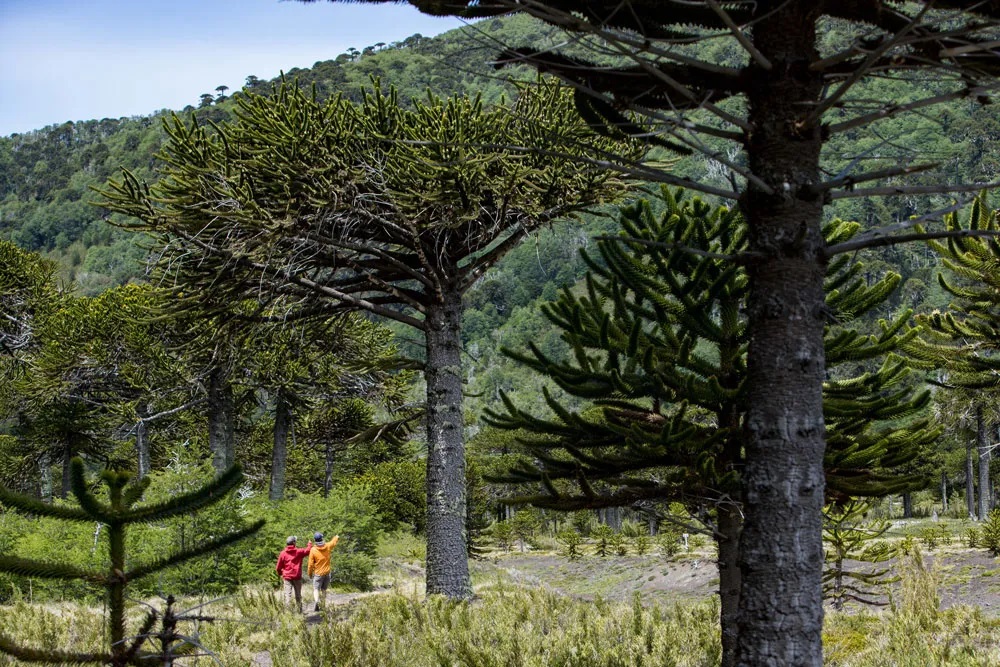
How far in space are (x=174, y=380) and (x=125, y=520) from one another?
20050 millimetres

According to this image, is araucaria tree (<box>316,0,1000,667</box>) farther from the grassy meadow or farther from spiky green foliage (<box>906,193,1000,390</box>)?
spiky green foliage (<box>906,193,1000,390</box>)

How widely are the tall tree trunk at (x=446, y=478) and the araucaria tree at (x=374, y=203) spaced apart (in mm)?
19

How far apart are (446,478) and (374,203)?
377 cm

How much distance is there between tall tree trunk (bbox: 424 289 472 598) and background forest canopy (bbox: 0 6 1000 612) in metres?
0.51

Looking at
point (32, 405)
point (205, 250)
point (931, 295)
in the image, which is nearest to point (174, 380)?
point (32, 405)

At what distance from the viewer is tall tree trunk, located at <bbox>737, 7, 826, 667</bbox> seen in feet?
10.7

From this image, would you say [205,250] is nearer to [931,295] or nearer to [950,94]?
[950,94]

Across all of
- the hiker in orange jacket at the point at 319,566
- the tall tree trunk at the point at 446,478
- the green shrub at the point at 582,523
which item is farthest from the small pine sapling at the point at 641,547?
the tall tree trunk at the point at 446,478

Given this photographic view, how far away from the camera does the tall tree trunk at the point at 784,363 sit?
3273 mm

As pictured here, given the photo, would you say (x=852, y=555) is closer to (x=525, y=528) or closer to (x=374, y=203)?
(x=374, y=203)

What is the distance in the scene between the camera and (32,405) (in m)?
26.5

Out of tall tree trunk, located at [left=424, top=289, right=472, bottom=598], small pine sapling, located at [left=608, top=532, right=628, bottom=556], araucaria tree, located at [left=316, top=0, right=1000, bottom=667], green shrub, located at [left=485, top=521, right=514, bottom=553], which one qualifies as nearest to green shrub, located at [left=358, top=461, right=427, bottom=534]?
green shrub, located at [left=485, top=521, right=514, bottom=553]

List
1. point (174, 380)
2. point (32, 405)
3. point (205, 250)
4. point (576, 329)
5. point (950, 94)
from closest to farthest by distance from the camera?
point (950, 94) < point (576, 329) < point (205, 250) < point (174, 380) < point (32, 405)

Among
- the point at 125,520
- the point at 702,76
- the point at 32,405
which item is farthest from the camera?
the point at 32,405
